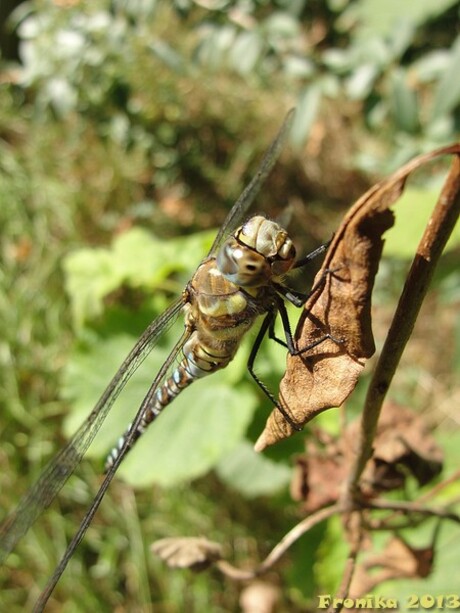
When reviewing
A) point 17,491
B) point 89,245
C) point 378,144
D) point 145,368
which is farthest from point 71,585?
point 378,144

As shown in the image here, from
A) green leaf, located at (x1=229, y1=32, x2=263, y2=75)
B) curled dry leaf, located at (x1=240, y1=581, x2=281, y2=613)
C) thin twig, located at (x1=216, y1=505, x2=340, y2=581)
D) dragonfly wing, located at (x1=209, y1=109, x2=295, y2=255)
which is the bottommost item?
thin twig, located at (x1=216, y1=505, x2=340, y2=581)

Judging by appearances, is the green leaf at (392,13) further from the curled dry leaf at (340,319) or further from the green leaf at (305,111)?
the curled dry leaf at (340,319)

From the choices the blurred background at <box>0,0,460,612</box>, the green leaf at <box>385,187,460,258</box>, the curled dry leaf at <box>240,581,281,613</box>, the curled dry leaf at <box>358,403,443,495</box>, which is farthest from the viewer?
the curled dry leaf at <box>240,581,281,613</box>

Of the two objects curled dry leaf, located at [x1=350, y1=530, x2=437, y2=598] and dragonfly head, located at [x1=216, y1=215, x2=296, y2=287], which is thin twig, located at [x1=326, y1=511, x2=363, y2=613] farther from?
dragonfly head, located at [x1=216, y1=215, x2=296, y2=287]

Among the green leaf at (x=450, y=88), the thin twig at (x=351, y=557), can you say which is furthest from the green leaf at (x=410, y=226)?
the thin twig at (x=351, y=557)

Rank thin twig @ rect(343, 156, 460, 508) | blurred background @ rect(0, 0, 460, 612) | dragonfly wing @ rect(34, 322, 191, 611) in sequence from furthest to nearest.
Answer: blurred background @ rect(0, 0, 460, 612)
dragonfly wing @ rect(34, 322, 191, 611)
thin twig @ rect(343, 156, 460, 508)

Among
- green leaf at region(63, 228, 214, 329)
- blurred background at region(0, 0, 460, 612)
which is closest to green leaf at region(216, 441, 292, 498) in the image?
blurred background at region(0, 0, 460, 612)

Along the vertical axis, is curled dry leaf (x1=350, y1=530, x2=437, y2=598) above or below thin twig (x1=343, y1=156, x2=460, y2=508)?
below
